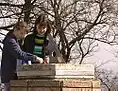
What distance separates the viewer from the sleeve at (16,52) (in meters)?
6.05

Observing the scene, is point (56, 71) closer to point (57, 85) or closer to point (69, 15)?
point (57, 85)

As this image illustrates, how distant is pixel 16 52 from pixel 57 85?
895 mm

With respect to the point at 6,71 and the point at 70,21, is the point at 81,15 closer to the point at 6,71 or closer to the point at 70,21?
the point at 70,21

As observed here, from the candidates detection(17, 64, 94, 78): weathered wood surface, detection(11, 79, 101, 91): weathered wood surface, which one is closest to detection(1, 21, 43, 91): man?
detection(17, 64, 94, 78): weathered wood surface

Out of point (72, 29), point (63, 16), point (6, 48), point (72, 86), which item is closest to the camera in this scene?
point (72, 86)

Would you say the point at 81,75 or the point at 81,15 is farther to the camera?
the point at 81,15

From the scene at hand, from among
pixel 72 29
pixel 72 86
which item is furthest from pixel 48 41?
pixel 72 29

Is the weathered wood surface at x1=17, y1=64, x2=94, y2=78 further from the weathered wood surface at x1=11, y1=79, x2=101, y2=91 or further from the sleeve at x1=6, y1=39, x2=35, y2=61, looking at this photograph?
the sleeve at x1=6, y1=39, x2=35, y2=61

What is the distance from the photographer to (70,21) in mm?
17125

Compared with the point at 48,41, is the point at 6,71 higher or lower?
lower

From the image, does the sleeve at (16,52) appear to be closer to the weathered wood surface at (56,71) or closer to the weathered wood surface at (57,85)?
the weathered wood surface at (56,71)

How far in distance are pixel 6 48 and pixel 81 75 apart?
120 centimetres

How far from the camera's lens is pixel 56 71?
18.4 feet

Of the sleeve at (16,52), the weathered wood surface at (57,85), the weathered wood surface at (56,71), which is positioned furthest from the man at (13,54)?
the weathered wood surface at (57,85)
